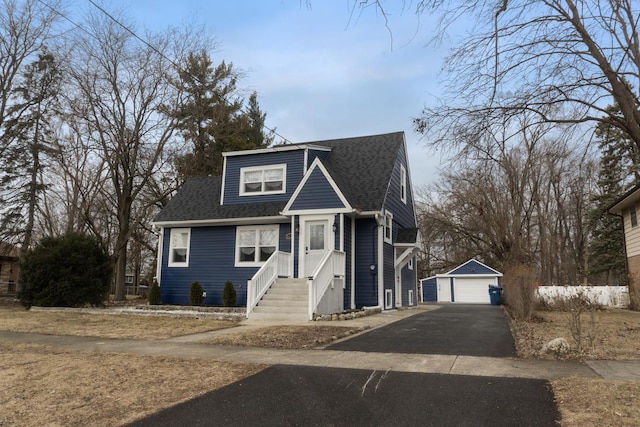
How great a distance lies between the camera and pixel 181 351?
7477 mm

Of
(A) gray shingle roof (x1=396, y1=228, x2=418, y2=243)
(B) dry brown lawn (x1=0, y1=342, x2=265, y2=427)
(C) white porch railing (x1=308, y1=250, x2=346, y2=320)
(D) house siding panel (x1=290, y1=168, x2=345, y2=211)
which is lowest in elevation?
(B) dry brown lawn (x1=0, y1=342, x2=265, y2=427)

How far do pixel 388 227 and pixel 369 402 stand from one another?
13182 mm

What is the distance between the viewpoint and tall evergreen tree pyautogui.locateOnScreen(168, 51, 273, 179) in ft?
78.4

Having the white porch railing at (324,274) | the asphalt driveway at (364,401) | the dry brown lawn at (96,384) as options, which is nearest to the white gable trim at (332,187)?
the white porch railing at (324,274)

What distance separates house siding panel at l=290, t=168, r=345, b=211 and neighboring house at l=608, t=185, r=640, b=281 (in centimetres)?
1261

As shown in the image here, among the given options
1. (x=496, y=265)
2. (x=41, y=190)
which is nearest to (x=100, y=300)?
(x=41, y=190)

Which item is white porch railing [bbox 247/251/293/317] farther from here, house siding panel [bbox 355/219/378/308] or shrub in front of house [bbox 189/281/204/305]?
shrub in front of house [bbox 189/281/204/305]

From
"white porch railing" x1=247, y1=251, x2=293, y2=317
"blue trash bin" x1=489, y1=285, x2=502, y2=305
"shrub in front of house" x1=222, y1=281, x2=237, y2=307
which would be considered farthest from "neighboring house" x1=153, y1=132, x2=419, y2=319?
"blue trash bin" x1=489, y1=285, x2=502, y2=305

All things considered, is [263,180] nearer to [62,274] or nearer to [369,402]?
[62,274]

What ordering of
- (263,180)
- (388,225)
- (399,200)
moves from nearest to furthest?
(388,225) < (263,180) < (399,200)

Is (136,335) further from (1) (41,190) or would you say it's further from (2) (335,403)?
(1) (41,190)

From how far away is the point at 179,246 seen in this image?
18.7 m

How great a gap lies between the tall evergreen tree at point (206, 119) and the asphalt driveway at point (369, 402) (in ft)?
64.2

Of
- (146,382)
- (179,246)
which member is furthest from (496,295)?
(146,382)
